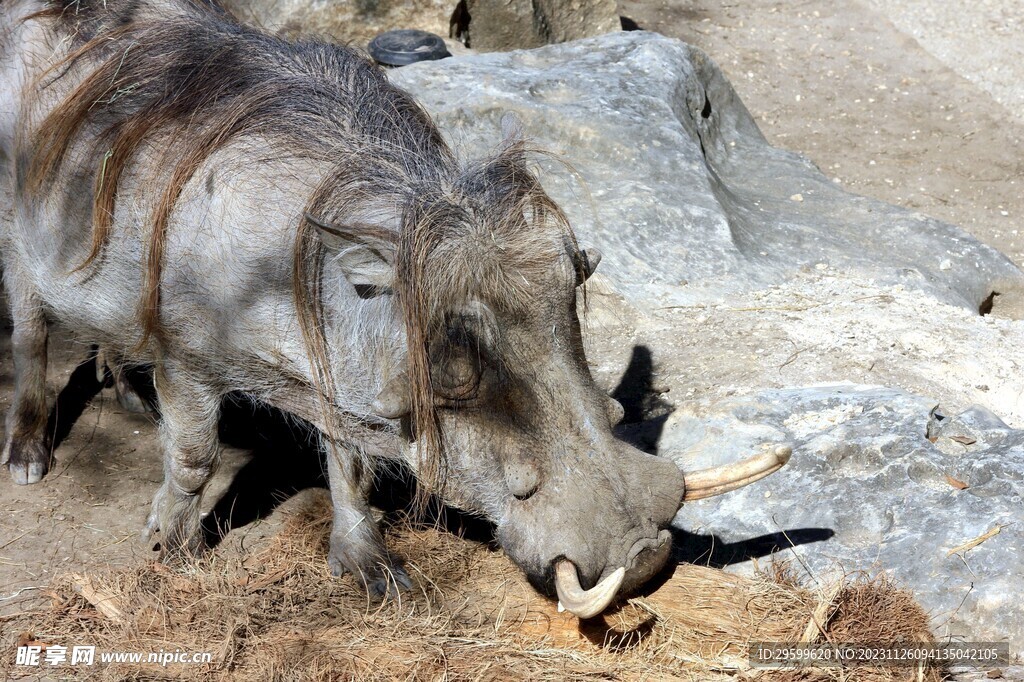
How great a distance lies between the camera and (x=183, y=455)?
10.9 ft

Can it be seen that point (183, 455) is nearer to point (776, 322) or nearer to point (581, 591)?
point (581, 591)

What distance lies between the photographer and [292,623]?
3.07 meters

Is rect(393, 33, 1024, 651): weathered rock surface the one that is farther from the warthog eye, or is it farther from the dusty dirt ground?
the warthog eye

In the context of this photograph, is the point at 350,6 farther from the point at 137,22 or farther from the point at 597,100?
the point at 137,22

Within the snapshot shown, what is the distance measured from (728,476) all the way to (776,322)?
186 centimetres

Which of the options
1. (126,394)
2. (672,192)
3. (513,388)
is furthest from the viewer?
(672,192)

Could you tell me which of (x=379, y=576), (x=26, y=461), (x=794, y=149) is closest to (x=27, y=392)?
(x=26, y=461)

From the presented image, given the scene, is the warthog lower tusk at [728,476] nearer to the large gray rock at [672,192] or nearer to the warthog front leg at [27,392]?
the large gray rock at [672,192]

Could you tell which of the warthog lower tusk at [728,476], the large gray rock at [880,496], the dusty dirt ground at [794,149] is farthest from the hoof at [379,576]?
the warthog lower tusk at [728,476]

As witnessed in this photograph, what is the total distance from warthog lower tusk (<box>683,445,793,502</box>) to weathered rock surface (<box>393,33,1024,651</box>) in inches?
20.7

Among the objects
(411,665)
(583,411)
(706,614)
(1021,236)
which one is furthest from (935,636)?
(1021,236)

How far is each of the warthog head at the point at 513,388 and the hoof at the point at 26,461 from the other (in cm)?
201

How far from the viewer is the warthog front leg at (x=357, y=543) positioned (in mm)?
3346

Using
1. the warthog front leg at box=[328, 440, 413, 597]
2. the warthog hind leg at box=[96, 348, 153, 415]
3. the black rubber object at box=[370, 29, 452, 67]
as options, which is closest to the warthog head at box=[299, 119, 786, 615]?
the warthog front leg at box=[328, 440, 413, 597]
